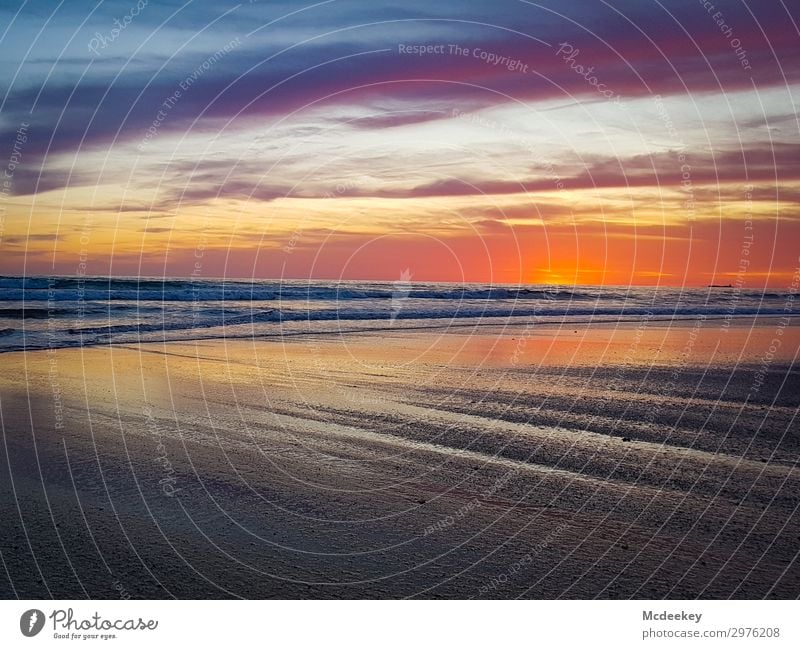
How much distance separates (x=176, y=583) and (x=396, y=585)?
1.71 m

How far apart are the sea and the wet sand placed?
7.09 metres

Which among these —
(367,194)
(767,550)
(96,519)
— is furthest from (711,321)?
(96,519)

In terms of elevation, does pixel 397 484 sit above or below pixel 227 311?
below

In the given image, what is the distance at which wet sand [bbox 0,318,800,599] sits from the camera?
19.5 ft

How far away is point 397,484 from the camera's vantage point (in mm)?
8047

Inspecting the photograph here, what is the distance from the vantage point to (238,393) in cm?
1322

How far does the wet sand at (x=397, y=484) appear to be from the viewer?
5.93 meters

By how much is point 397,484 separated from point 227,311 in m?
28.2
